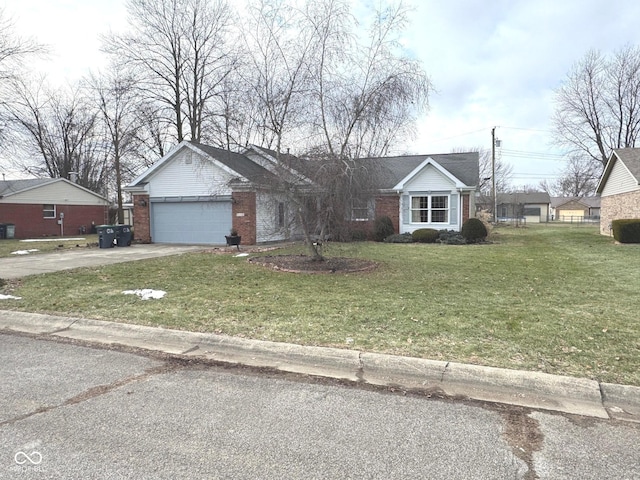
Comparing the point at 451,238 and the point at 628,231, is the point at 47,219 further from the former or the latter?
the point at 628,231

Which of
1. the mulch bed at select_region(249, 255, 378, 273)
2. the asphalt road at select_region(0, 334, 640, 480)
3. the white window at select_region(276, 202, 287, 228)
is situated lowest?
the asphalt road at select_region(0, 334, 640, 480)

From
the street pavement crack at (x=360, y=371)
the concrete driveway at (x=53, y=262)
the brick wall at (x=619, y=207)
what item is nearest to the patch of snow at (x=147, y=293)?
the concrete driveway at (x=53, y=262)

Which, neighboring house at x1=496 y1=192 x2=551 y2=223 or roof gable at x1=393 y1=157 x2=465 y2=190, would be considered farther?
neighboring house at x1=496 y1=192 x2=551 y2=223

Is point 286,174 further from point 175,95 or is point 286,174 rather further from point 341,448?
point 175,95

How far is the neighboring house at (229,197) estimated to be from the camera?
59.7 ft

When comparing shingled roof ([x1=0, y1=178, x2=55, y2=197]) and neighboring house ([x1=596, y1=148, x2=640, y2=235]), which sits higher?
shingled roof ([x1=0, y1=178, x2=55, y2=197])

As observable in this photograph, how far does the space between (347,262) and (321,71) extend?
16.1 ft

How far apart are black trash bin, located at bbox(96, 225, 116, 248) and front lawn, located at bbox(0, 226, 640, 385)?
752 cm

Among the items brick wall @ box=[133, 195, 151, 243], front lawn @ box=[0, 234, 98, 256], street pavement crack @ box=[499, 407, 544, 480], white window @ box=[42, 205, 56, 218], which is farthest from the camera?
white window @ box=[42, 205, 56, 218]

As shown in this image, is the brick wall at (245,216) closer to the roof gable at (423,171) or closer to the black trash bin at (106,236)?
the black trash bin at (106,236)

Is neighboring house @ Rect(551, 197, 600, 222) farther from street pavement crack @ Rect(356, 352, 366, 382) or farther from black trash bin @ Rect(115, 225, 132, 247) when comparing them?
street pavement crack @ Rect(356, 352, 366, 382)

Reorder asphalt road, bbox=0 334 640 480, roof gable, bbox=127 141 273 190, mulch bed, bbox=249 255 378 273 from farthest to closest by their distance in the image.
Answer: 1. roof gable, bbox=127 141 273 190
2. mulch bed, bbox=249 255 378 273
3. asphalt road, bbox=0 334 640 480

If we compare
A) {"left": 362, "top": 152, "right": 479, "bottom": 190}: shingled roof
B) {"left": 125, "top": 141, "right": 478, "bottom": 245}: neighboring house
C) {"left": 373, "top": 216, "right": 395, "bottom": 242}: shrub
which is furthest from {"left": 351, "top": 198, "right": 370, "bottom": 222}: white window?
{"left": 362, "top": 152, "right": 479, "bottom": 190}: shingled roof

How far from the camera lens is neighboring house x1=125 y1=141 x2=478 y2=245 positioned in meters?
18.2
